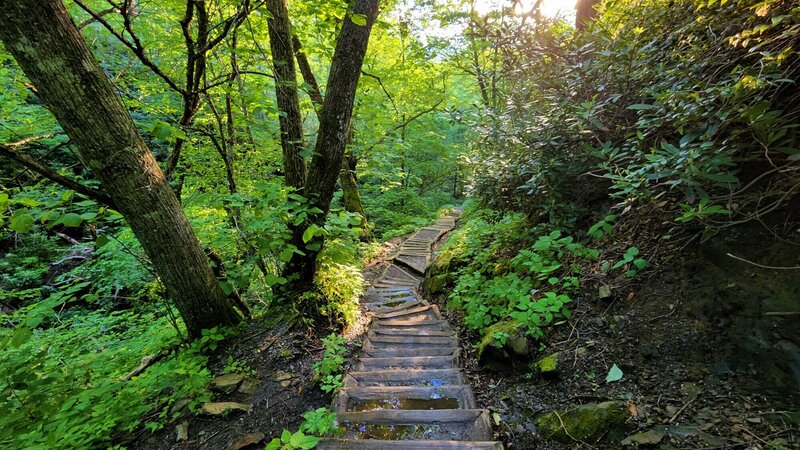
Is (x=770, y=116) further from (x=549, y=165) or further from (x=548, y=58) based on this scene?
(x=548, y=58)

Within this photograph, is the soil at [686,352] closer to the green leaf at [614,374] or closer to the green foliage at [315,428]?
the green leaf at [614,374]

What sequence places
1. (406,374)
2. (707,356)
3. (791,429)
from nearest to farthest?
(791,429), (707,356), (406,374)

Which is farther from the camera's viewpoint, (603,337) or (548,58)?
(548,58)

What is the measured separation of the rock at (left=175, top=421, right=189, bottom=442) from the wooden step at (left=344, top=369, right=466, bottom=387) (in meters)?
1.40

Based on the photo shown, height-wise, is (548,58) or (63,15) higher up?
(548,58)

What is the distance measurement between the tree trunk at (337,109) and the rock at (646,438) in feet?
10.3

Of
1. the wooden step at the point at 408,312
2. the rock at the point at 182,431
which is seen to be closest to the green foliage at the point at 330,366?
the rock at the point at 182,431

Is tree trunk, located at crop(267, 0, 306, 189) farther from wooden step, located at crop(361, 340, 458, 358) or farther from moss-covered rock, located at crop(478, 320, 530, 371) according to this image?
moss-covered rock, located at crop(478, 320, 530, 371)

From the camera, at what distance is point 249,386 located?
3051mm

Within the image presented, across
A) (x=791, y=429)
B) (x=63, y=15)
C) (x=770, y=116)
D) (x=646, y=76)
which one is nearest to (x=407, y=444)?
(x=791, y=429)

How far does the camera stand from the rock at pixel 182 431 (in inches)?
98.4

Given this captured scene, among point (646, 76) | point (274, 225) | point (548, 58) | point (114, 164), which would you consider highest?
point (548, 58)

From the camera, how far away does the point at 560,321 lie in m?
3.06

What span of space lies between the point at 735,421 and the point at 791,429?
208 millimetres
